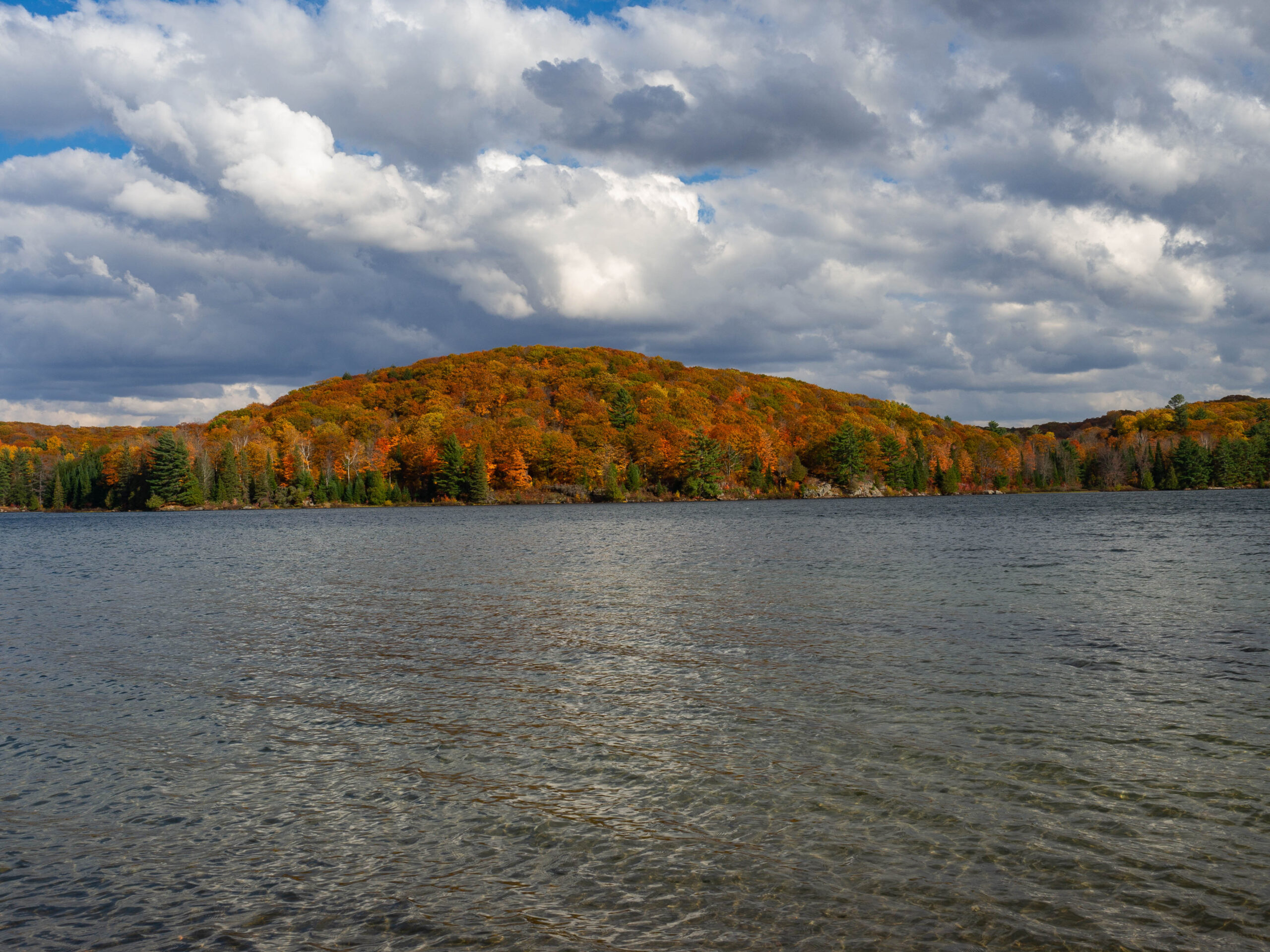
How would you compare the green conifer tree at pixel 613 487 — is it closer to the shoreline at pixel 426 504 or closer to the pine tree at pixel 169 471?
the shoreline at pixel 426 504

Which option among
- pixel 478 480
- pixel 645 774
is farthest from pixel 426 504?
pixel 645 774

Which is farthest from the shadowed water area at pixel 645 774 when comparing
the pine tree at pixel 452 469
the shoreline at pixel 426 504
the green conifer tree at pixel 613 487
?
the green conifer tree at pixel 613 487

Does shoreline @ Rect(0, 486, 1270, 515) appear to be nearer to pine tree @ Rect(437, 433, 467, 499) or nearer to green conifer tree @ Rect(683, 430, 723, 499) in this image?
green conifer tree @ Rect(683, 430, 723, 499)

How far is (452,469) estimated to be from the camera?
178875 millimetres

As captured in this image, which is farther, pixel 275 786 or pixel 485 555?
pixel 485 555

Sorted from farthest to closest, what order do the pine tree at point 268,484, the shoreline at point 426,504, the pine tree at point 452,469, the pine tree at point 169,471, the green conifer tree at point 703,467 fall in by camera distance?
the green conifer tree at point 703,467
the pine tree at point 452,469
the pine tree at point 268,484
the pine tree at point 169,471
the shoreline at point 426,504

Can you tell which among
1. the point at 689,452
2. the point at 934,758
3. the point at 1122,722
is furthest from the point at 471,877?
the point at 689,452

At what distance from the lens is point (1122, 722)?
14727 mm

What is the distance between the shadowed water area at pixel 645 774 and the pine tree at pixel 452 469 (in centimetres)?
14758

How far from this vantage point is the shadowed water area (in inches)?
337

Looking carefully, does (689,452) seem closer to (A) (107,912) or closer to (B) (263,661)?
(B) (263,661)

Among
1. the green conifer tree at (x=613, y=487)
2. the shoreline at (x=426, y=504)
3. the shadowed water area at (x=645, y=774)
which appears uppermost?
the green conifer tree at (x=613, y=487)

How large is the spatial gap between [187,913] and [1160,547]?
56328mm

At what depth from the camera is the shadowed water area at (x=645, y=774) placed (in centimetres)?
856
